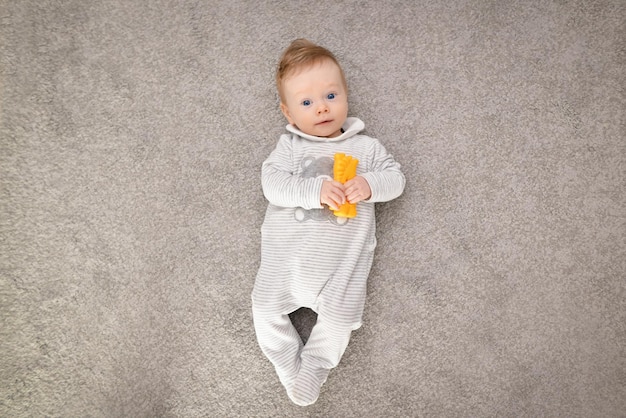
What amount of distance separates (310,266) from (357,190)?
0.65 feet

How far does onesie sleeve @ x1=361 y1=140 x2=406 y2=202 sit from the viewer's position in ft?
3.28

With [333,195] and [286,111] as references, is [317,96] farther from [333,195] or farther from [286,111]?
[333,195]

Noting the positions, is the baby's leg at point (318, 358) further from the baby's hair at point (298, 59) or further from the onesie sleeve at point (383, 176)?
the baby's hair at point (298, 59)

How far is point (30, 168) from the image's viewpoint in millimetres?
1140

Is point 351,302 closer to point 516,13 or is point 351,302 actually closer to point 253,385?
point 253,385

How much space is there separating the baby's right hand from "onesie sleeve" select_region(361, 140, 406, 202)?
76 mm

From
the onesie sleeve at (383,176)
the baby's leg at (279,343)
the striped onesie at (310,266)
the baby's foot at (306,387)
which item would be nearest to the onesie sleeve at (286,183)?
the striped onesie at (310,266)

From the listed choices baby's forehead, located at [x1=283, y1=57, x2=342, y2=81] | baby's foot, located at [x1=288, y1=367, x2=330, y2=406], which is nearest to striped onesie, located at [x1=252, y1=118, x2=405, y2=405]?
baby's foot, located at [x1=288, y1=367, x2=330, y2=406]

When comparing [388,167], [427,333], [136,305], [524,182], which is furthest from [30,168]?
[524,182]

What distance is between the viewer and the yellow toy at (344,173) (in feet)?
3.17

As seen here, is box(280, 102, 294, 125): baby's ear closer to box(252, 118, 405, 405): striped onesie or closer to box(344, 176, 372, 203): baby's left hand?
box(252, 118, 405, 405): striped onesie

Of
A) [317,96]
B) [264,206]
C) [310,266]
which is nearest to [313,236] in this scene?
[310,266]

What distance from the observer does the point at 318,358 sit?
1.00 meters

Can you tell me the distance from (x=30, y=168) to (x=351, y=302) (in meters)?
0.88
